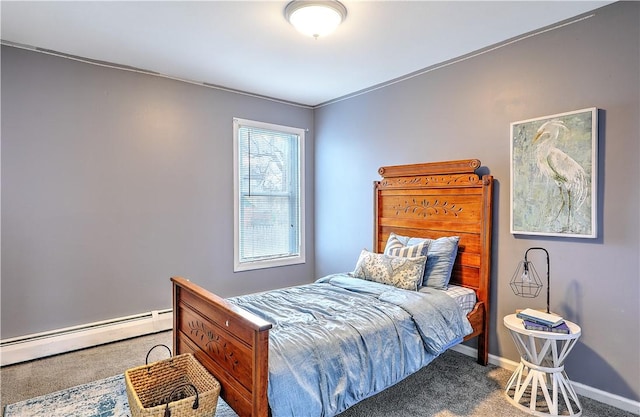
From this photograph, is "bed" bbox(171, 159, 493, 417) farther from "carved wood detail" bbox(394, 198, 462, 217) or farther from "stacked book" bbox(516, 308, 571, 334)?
"stacked book" bbox(516, 308, 571, 334)

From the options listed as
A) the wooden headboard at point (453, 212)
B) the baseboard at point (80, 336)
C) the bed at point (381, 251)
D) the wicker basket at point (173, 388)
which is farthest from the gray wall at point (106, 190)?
the wooden headboard at point (453, 212)

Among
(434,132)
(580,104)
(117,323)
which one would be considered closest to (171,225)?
(117,323)

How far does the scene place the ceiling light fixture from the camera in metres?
2.23

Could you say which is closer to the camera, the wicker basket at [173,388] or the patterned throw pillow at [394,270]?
the wicker basket at [173,388]

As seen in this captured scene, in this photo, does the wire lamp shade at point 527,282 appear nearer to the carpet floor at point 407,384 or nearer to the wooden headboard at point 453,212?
the wooden headboard at point 453,212

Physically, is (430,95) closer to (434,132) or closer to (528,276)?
(434,132)

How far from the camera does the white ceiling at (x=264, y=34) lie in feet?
7.57

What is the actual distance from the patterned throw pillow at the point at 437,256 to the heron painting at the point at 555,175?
1.60ft

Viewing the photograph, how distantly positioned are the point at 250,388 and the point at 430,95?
2882mm

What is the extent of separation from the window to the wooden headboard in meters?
1.32

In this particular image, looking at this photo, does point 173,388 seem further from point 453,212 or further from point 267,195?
point 267,195

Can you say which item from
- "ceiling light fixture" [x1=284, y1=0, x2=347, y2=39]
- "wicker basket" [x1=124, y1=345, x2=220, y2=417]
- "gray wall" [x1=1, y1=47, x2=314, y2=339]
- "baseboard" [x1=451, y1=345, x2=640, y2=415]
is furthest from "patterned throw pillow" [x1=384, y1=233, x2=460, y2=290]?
"gray wall" [x1=1, y1=47, x2=314, y2=339]

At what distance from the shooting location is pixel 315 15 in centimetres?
228

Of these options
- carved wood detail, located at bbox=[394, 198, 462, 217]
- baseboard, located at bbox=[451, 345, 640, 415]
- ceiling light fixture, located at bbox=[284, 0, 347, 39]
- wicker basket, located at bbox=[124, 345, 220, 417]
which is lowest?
baseboard, located at bbox=[451, 345, 640, 415]
